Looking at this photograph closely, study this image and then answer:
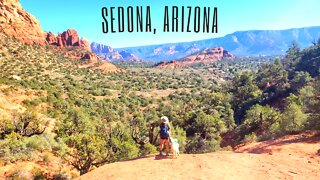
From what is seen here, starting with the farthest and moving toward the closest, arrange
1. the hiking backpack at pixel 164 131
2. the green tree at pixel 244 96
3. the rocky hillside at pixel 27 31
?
the rocky hillside at pixel 27 31 < the green tree at pixel 244 96 < the hiking backpack at pixel 164 131

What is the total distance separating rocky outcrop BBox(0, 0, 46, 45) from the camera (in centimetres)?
8244

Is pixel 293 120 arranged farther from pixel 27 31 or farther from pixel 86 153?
pixel 27 31

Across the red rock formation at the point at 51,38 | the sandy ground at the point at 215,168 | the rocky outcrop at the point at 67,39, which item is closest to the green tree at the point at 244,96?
the sandy ground at the point at 215,168

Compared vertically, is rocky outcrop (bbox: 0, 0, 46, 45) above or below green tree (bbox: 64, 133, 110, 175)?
above

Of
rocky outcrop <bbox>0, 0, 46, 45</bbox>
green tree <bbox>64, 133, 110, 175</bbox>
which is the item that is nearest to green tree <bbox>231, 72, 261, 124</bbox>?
green tree <bbox>64, 133, 110, 175</bbox>

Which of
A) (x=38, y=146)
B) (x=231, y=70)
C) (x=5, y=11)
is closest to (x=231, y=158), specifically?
(x=38, y=146)

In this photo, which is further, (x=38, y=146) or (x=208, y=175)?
(x=38, y=146)

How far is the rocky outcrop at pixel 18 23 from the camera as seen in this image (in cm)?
8244

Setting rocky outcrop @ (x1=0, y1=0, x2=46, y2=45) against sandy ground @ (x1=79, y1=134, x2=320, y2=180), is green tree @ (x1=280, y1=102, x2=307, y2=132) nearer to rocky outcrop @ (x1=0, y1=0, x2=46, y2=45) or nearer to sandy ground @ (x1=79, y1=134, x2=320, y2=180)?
sandy ground @ (x1=79, y1=134, x2=320, y2=180)

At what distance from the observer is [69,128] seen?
25.9 m

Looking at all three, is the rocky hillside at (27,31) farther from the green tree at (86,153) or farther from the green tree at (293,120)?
the green tree at (293,120)

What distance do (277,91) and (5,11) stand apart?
79.1m

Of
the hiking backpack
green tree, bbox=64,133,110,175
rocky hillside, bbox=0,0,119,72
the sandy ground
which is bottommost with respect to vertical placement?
green tree, bbox=64,133,110,175

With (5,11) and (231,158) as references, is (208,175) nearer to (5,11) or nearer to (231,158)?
(231,158)
